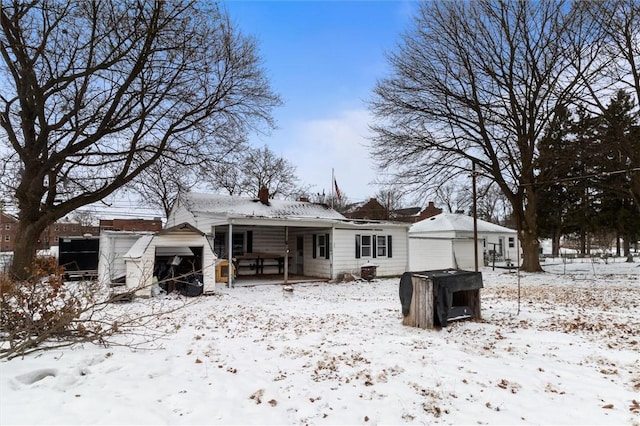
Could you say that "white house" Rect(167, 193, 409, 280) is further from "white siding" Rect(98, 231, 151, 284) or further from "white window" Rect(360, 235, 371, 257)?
"white siding" Rect(98, 231, 151, 284)

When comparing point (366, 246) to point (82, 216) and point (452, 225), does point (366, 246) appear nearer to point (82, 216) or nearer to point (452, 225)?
point (452, 225)

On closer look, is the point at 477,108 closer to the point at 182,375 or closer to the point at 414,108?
the point at 414,108

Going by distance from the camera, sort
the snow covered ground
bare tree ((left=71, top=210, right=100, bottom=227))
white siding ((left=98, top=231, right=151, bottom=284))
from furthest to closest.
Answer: bare tree ((left=71, top=210, right=100, bottom=227)) → white siding ((left=98, top=231, right=151, bottom=284)) → the snow covered ground

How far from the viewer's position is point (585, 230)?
31594 millimetres

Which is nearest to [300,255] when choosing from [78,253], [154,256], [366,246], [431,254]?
[366,246]

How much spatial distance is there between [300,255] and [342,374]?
49.5ft

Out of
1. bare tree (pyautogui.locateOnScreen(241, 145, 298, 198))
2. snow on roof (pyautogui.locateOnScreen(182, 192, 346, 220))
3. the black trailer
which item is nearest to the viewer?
snow on roof (pyautogui.locateOnScreen(182, 192, 346, 220))

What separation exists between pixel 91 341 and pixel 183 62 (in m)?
11.0

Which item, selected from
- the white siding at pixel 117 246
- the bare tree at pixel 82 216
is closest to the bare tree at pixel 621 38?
the white siding at pixel 117 246

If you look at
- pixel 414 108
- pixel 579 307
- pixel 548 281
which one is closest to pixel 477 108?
pixel 414 108

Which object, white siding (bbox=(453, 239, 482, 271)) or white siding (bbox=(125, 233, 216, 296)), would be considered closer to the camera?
white siding (bbox=(125, 233, 216, 296))

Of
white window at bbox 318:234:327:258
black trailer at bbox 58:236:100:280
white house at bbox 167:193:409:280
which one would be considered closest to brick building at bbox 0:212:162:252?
black trailer at bbox 58:236:100:280

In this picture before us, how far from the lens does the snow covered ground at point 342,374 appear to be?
3689mm

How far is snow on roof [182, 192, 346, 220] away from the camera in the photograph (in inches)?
674
